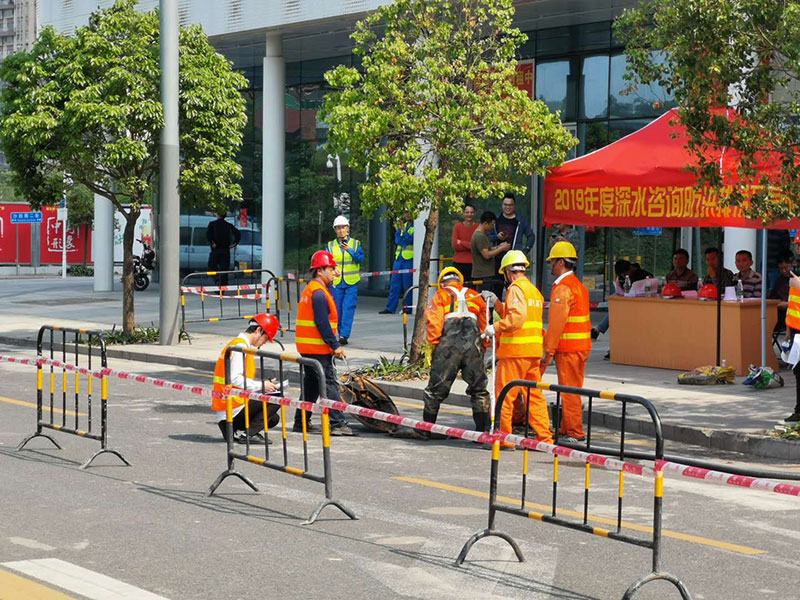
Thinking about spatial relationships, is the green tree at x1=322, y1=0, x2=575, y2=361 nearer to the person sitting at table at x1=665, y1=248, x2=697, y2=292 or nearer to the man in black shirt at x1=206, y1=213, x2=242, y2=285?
the person sitting at table at x1=665, y1=248, x2=697, y2=292

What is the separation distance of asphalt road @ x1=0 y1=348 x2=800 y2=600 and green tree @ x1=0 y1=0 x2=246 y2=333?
9.25 m

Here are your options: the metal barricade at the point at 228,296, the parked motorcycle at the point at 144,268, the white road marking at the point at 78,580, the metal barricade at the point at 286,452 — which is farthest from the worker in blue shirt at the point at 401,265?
the white road marking at the point at 78,580

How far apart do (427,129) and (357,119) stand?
3.05 feet

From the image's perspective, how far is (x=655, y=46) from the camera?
12.8m

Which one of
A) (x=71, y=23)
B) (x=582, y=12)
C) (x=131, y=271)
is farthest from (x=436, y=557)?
(x=71, y=23)

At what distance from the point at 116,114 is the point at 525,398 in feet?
35.7

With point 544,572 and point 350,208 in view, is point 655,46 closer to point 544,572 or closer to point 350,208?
point 544,572

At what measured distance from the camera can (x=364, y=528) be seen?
27.3 ft

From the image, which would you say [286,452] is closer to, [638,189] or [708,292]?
[638,189]

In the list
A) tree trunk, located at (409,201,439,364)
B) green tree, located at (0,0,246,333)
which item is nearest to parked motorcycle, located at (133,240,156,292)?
green tree, located at (0,0,246,333)

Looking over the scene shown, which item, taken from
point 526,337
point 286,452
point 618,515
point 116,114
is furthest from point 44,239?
point 618,515

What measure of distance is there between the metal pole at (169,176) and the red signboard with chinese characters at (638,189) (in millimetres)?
6366

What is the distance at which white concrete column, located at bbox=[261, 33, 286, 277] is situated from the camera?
91.2ft

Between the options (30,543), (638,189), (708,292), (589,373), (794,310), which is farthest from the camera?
(708,292)
